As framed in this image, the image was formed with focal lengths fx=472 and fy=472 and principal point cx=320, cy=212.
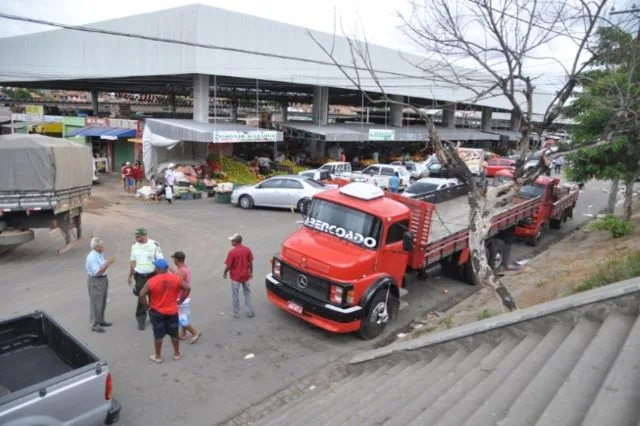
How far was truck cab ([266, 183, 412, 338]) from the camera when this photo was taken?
760cm

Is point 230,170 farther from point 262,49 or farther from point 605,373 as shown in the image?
point 605,373

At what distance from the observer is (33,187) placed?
37.5 ft

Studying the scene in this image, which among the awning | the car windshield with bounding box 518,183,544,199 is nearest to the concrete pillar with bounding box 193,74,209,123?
the awning

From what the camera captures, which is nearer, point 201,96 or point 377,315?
point 377,315

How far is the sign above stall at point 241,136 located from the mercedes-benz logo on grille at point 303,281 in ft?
51.9

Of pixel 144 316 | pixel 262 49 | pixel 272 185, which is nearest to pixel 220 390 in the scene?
pixel 144 316

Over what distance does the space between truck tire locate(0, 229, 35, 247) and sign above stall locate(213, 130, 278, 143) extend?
12.1 m

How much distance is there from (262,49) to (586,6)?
Result: 73.7ft

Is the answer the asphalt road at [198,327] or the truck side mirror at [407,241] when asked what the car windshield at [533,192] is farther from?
the truck side mirror at [407,241]

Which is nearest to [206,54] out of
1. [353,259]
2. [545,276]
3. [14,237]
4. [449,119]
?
[14,237]

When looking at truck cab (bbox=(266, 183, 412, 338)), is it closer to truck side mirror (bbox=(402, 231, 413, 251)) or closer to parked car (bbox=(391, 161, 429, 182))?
truck side mirror (bbox=(402, 231, 413, 251))

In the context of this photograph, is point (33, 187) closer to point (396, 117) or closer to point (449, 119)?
point (396, 117)

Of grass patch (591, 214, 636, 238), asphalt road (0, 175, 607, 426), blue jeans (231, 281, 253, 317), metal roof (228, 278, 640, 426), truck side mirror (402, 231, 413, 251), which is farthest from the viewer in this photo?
grass patch (591, 214, 636, 238)

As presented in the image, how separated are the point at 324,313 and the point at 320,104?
93.1 ft
